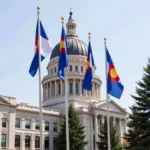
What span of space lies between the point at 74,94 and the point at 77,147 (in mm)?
24183

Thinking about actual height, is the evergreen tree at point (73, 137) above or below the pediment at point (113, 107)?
below

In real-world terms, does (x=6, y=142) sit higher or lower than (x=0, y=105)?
lower

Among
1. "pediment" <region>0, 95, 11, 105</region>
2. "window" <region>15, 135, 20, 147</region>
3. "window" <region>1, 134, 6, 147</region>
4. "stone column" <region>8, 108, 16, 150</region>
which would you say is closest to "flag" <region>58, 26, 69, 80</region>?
"pediment" <region>0, 95, 11, 105</region>

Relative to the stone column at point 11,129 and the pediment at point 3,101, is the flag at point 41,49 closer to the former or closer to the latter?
the pediment at point 3,101

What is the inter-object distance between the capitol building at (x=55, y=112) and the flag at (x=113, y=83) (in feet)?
104

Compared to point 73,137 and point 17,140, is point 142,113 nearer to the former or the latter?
point 73,137

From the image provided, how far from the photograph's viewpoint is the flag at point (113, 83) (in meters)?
30.0

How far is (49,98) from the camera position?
276 ft

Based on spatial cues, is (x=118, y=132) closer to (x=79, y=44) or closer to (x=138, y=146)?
(x=79, y=44)

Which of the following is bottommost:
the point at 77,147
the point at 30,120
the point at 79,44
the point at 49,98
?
the point at 77,147

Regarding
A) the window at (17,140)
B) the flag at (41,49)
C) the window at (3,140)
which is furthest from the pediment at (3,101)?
the flag at (41,49)

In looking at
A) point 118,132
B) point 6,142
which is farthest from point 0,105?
point 118,132

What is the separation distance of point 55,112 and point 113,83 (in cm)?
4315

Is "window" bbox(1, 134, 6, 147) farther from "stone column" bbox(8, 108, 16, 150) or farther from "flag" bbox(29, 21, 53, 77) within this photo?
"flag" bbox(29, 21, 53, 77)
